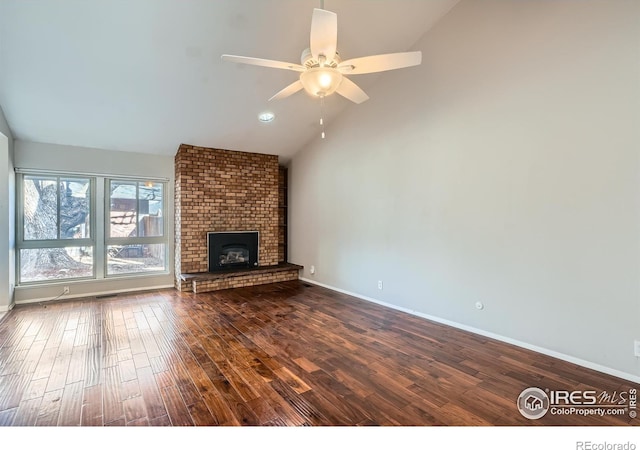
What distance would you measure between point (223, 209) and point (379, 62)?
4.06m

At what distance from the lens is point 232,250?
18.5ft

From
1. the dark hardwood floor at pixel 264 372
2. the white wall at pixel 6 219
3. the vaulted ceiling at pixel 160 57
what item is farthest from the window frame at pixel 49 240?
the dark hardwood floor at pixel 264 372

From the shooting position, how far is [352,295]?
190 inches

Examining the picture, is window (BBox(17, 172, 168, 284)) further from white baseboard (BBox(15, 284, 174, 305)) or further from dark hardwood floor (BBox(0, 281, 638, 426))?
dark hardwood floor (BBox(0, 281, 638, 426))

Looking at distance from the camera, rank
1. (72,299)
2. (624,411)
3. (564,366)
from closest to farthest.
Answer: (624,411) → (564,366) → (72,299)

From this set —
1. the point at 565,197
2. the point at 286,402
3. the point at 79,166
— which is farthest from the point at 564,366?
the point at 79,166

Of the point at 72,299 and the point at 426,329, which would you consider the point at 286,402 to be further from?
the point at 72,299

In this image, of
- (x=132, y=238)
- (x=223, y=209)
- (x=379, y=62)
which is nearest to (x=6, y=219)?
(x=132, y=238)

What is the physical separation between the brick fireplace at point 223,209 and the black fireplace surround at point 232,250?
101mm

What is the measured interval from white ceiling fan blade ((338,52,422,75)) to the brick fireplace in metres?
3.73

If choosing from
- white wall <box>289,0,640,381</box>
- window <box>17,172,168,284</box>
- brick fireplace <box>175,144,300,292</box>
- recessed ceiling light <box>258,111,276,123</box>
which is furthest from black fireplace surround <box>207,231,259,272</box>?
white wall <box>289,0,640,381</box>

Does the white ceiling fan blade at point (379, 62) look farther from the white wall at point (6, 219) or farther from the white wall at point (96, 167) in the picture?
the white wall at point (6, 219)

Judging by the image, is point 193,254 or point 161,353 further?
point 193,254
